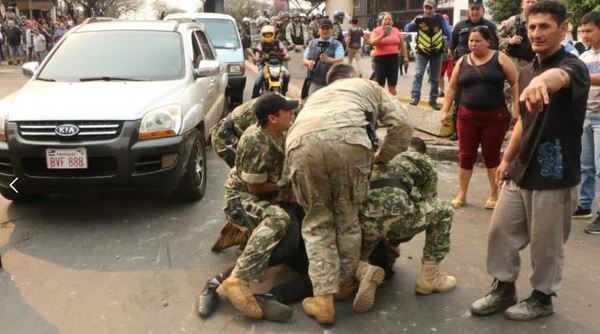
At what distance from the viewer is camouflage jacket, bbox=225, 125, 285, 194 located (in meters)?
3.48

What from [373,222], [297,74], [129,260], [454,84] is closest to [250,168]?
[373,222]

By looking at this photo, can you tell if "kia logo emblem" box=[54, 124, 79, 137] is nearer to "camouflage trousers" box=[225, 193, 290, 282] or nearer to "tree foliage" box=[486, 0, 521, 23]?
A: "camouflage trousers" box=[225, 193, 290, 282]

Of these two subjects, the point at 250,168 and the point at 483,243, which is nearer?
the point at 250,168

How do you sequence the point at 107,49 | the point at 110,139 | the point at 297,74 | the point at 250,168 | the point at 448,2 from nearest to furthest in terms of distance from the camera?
1. the point at 250,168
2. the point at 110,139
3. the point at 107,49
4. the point at 297,74
5. the point at 448,2

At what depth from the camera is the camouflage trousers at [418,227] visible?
3.31 metres

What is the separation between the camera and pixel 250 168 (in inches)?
137

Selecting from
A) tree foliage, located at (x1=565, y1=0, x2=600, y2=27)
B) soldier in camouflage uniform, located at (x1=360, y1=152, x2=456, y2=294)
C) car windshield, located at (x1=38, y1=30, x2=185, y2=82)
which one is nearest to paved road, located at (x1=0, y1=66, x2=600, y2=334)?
soldier in camouflage uniform, located at (x1=360, y1=152, x2=456, y2=294)

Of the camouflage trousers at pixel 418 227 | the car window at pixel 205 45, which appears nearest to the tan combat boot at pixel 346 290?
the camouflage trousers at pixel 418 227

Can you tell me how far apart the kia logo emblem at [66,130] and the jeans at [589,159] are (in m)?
4.32

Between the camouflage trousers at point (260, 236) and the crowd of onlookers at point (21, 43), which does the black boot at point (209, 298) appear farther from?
the crowd of onlookers at point (21, 43)

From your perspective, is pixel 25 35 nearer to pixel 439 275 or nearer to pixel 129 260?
pixel 129 260

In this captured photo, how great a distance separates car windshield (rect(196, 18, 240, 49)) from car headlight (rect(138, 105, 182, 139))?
22.2 ft

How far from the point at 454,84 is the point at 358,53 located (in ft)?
27.4

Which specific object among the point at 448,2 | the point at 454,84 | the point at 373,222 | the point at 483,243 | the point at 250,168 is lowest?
the point at 483,243
